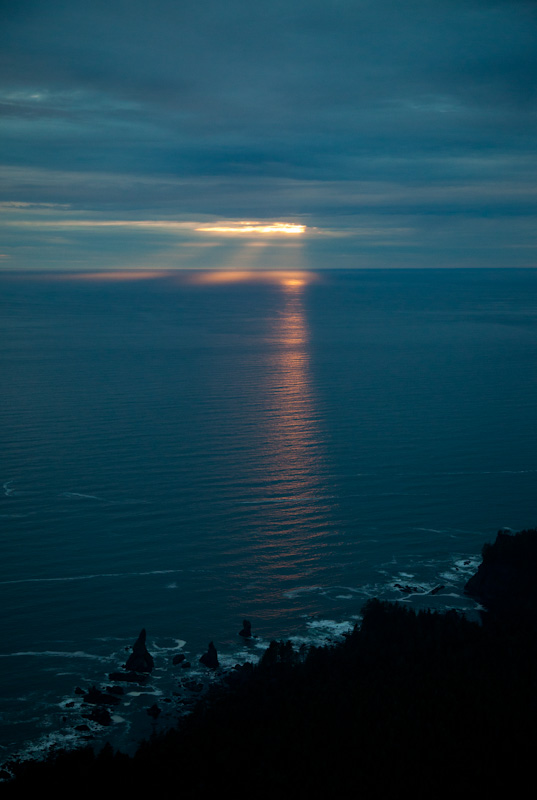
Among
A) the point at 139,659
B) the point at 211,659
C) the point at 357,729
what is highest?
the point at 357,729

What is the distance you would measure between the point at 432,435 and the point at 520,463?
13359 millimetres

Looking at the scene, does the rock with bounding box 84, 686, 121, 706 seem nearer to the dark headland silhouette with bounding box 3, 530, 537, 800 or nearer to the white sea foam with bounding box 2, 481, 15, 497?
the dark headland silhouette with bounding box 3, 530, 537, 800

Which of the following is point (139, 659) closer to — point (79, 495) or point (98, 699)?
point (98, 699)

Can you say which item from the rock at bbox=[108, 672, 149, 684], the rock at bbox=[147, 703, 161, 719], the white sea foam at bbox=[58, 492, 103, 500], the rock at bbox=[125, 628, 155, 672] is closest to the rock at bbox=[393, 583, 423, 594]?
the rock at bbox=[125, 628, 155, 672]

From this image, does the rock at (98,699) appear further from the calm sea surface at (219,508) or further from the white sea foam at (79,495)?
the white sea foam at (79,495)

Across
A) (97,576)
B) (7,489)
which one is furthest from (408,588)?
(7,489)

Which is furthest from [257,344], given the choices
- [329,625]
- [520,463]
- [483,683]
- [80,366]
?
[483,683]

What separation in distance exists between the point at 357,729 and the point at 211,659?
459 inches

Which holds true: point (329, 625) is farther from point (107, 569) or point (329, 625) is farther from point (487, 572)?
point (107, 569)

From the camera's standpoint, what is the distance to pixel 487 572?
53.1 metres

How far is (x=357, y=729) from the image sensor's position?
34.6 m

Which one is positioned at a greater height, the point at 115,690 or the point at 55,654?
the point at 55,654

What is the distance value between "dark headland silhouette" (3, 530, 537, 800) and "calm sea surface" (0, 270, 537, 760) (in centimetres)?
413

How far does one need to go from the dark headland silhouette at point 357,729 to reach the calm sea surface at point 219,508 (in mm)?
4135
